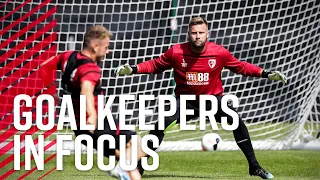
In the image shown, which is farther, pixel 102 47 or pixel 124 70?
pixel 124 70

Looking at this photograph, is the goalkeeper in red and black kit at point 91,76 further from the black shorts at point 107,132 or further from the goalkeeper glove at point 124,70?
the goalkeeper glove at point 124,70

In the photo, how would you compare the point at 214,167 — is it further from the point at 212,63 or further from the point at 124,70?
the point at 124,70

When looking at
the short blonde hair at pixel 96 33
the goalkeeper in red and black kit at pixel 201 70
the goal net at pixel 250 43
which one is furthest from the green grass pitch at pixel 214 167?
the short blonde hair at pixel 96 33

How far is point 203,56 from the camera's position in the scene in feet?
30.7

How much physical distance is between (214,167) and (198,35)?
2.20 m

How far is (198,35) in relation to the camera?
9.05 m

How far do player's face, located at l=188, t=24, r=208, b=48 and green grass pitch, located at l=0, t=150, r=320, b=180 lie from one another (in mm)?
1493

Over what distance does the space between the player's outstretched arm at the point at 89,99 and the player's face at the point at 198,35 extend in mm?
2448

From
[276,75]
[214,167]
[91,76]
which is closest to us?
[91,76]

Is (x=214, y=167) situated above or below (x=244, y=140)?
below

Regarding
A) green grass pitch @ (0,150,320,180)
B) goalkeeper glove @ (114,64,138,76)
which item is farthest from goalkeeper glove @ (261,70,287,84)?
goalkeeper glove @ (114,64,138,76)

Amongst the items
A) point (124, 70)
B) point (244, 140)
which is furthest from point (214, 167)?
point (124, 70)

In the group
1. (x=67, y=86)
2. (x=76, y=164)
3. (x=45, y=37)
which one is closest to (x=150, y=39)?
(x=45, y=37)

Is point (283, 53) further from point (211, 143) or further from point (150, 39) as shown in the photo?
point (211, 143)
